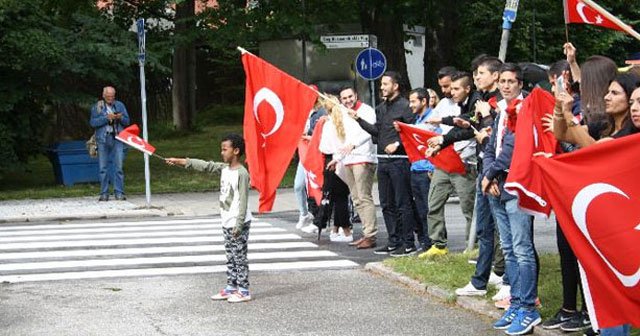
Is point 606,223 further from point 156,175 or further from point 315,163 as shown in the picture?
point 156,175

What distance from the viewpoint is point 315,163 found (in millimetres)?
14492

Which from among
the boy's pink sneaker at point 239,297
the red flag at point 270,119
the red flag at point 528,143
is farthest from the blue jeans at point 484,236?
the red flag at point 270,119

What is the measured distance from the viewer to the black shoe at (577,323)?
7926 mm

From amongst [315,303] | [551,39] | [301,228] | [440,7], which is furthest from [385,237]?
[551,39]

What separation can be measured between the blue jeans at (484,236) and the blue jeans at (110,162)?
38.5 ft

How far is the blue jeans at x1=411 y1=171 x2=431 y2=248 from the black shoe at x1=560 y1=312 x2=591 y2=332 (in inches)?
182

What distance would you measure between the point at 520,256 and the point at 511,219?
10.8 inches

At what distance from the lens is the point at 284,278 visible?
1130 cm

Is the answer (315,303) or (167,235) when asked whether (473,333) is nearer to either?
(315,303)

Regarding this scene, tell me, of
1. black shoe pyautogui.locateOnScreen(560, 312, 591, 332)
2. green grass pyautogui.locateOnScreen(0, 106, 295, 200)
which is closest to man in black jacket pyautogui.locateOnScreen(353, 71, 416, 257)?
black shoe pyautogui.locateOnScreen(560, 312, 591, 332)

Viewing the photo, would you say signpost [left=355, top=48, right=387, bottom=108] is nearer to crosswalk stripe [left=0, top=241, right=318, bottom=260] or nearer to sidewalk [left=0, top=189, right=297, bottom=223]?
sidewalk [left=0, top=189, right=297, bottom=223]

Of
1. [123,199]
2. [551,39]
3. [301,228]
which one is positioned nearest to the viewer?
[301,228]

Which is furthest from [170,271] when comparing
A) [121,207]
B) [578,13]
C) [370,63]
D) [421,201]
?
[370,63]

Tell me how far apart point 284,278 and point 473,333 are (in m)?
3.34
